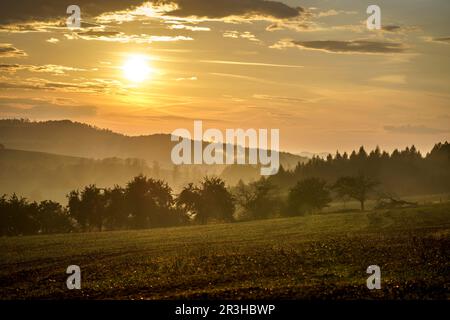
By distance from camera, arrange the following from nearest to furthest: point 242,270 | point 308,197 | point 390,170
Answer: point 242,270, point 308,197, point 390,170

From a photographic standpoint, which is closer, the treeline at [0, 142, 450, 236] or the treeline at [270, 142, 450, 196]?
the treeline at [0, 142, 450, 236]

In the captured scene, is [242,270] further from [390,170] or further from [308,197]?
[390,170]

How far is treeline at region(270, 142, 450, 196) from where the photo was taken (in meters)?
184

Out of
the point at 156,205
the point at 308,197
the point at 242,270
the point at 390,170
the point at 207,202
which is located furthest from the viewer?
the point at 390,170

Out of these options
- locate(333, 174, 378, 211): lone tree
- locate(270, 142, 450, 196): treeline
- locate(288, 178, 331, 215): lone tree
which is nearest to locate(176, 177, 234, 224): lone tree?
locate(288, 178, 331, 215): lone tree

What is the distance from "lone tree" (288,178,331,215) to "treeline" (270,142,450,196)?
155ft

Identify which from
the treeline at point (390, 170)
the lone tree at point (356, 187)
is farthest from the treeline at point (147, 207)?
the treeline at point (390, 170)

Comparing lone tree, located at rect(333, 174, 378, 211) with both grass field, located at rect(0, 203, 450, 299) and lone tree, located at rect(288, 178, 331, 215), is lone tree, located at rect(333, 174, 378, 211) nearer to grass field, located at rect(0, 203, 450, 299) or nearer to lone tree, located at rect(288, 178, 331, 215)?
lone tree, located at rect(288, 178, 331, 215)

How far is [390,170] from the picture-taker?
192 metres

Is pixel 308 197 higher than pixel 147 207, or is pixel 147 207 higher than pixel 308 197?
pixel 308 197

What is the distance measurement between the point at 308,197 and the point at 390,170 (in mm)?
70672

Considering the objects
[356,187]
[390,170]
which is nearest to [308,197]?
[356,187]
